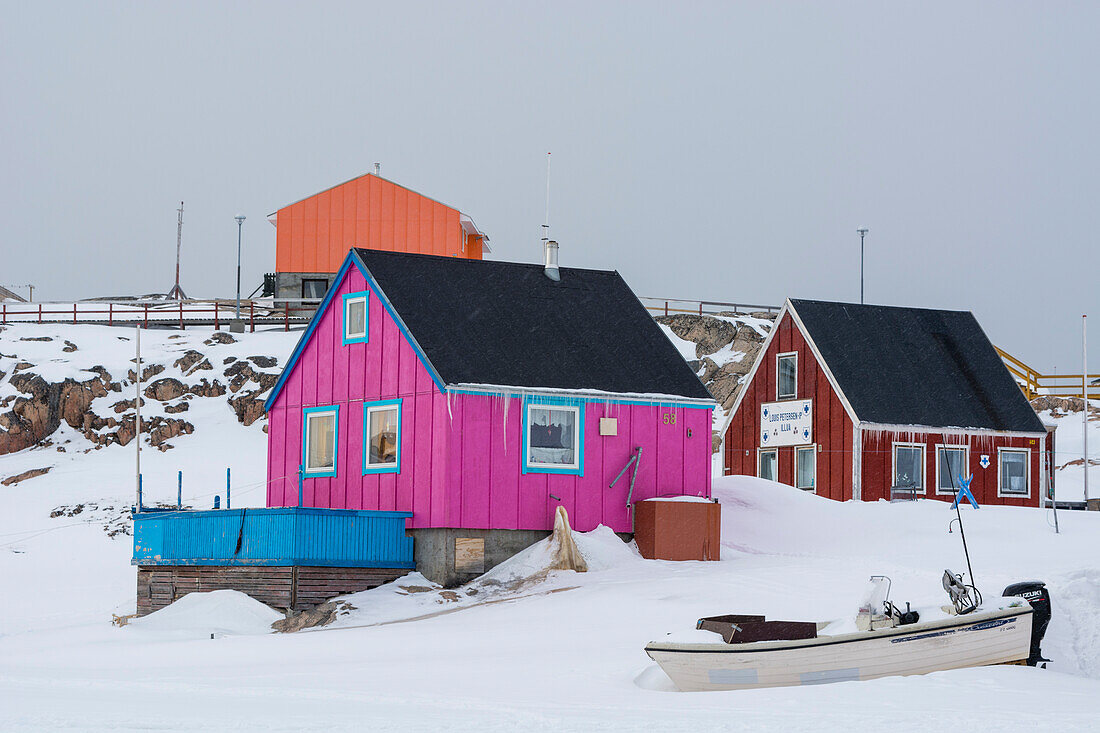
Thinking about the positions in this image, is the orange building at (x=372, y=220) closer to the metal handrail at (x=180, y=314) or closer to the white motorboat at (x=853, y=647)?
the metal handrail at (x=180, y=314)

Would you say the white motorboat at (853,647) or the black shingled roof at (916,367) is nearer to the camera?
the white motorboat at (853,647)

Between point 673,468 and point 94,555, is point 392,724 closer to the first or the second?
point 673,468

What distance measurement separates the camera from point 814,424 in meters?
35.6

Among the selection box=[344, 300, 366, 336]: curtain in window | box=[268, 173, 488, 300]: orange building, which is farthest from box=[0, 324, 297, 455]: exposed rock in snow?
box=[344, 300, 366, 336]: curtain in window

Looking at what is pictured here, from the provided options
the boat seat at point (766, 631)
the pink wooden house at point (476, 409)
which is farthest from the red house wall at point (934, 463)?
the boat seat at point (766, 631)

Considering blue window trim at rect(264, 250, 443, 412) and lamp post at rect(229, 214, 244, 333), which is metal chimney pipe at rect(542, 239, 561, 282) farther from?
lamp post at rect(229, 214, 244, 333)

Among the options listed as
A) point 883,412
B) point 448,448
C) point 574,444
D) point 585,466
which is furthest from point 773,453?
point 448,448

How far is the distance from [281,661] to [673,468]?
10.9m

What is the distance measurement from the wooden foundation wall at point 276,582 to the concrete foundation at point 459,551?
0.49m

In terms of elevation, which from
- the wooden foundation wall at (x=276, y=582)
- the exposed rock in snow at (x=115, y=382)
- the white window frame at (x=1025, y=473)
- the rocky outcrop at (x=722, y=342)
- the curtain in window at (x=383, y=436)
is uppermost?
the rocky outcrop at (x=722, y=342)

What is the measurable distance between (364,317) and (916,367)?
16.9 metres

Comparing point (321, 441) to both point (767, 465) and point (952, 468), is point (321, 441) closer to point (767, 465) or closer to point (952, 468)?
point (767, 465)

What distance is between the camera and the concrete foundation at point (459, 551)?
75.9 ft

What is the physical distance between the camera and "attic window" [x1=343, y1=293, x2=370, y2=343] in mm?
25641
